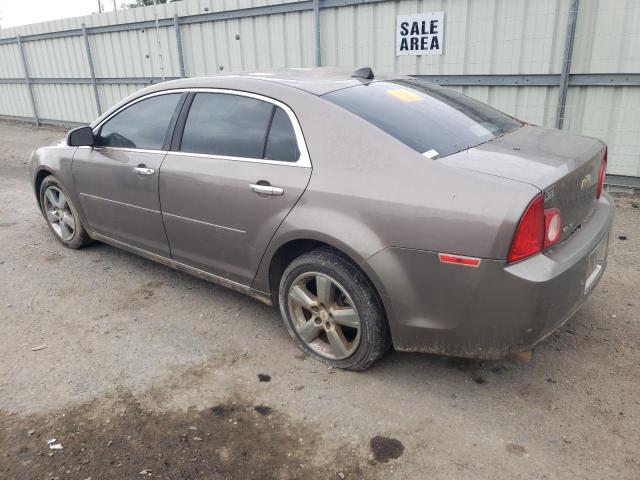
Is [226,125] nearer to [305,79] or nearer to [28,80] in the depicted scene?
[305,79]

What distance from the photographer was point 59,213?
4949 mm

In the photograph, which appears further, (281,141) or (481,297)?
(281,141)

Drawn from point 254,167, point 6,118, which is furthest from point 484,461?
point 6,118

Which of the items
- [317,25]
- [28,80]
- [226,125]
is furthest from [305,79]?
[28,80]

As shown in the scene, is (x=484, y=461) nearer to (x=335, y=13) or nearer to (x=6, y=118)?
(x=335, y=13)

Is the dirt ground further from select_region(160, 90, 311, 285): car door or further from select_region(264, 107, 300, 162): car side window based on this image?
select_region(264, 107, 300, 162): car side window

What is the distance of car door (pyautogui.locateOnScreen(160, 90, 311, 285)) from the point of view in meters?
2.95

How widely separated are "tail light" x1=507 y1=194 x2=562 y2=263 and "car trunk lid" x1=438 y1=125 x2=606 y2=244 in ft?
0.18

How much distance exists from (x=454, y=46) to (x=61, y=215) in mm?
5100

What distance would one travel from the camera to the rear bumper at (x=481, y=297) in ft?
7.47

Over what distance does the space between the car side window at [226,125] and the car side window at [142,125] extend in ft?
0.85

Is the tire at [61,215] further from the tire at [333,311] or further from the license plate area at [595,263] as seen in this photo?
the license plate area at [595,263]

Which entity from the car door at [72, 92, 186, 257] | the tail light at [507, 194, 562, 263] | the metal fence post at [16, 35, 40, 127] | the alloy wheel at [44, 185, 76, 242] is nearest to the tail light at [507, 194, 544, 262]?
the tail light at [507, 194, 562, 263]

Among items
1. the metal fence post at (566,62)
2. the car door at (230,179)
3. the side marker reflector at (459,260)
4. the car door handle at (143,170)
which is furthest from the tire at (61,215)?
the metal fence post at (566,62)
